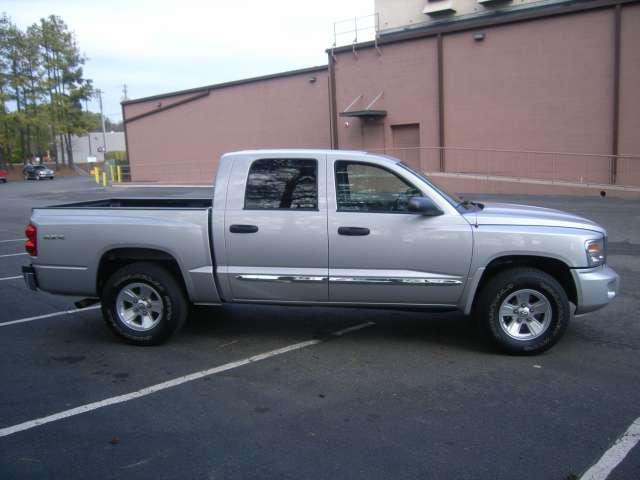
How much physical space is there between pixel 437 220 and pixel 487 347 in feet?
4.47

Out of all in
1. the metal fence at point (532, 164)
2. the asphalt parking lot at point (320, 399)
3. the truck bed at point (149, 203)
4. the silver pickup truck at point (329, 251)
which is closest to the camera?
the asphalt parking lot at point (320, 399)

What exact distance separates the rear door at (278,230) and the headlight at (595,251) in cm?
239

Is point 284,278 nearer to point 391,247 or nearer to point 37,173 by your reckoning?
point 391,247

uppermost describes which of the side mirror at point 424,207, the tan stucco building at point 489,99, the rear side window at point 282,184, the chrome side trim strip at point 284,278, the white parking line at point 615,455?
the tan stucco building at point 489,99

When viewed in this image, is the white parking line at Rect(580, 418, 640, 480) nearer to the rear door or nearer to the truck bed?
the rear door

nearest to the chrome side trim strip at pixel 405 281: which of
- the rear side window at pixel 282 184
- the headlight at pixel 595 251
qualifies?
the rear side window at pixel 282 184

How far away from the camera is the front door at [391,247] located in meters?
5.73

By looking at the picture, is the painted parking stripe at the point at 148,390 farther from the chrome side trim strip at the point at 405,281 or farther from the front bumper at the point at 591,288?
the front bumper at the point at 591,288

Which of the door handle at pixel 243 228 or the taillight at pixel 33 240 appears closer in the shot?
the door handle at pixel 243 228

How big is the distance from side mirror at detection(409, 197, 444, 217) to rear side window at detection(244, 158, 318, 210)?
941 mm

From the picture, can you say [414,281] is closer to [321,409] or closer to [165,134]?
[321,409]

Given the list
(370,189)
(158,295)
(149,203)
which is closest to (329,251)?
(370,189)

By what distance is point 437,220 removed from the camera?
575 cm

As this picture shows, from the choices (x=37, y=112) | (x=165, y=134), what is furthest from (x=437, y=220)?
(x=37, y=112)
